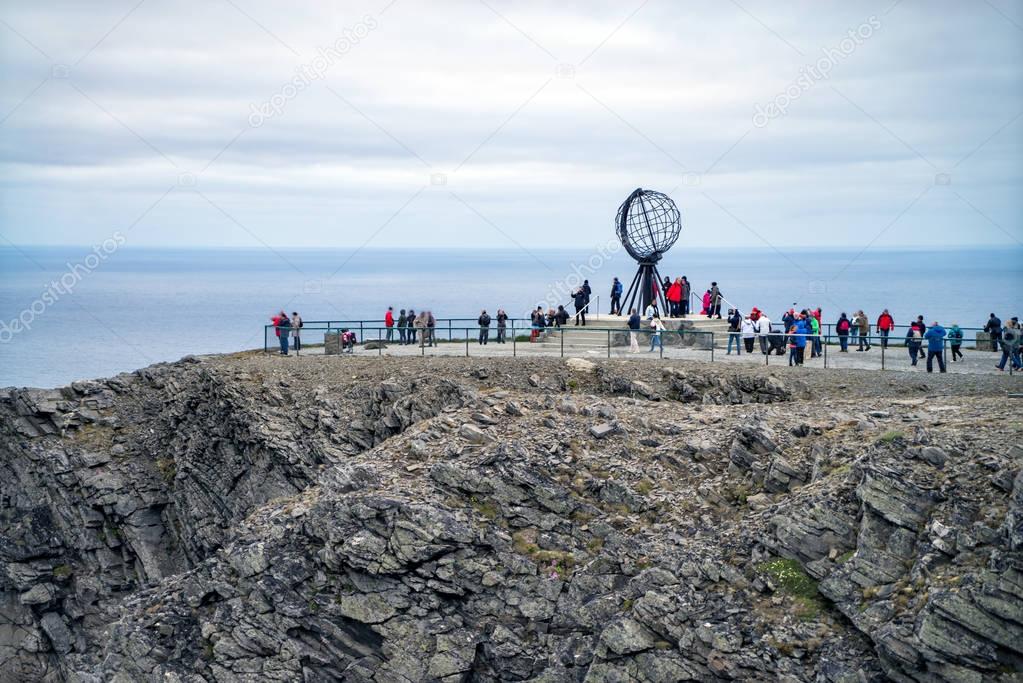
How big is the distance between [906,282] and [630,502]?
175630 millimetres

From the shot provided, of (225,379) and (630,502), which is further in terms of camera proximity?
(225,379)

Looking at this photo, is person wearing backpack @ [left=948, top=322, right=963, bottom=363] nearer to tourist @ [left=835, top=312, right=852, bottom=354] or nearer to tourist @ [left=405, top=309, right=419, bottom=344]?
tourist @ [left=835, top=312, right=852, bottom=354]

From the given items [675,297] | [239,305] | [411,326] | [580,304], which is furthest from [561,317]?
[239,305]

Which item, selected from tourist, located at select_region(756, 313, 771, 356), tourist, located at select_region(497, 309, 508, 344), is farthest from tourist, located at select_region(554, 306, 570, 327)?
tourist, located at select_region(756, 313, 771, 356)

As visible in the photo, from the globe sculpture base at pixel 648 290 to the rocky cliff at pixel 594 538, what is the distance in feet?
26.7

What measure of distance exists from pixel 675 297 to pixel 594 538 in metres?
19.2

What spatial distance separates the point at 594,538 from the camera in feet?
75.6

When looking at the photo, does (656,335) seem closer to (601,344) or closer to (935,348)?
(601,344)

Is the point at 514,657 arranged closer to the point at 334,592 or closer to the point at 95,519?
the point at 334,592

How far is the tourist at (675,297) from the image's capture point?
1614 inches

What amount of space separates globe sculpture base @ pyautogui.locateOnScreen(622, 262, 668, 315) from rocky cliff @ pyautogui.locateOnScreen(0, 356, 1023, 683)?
8.12 meters

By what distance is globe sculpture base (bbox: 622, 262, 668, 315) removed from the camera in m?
41.3

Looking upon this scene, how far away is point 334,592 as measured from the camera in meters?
23.5

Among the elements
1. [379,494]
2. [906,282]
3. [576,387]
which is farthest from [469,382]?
[906,282]
